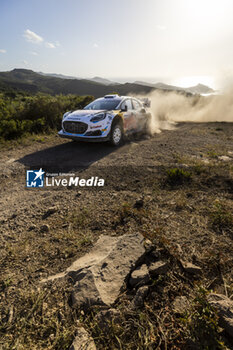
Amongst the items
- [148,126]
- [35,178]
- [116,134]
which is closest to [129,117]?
[116,134]

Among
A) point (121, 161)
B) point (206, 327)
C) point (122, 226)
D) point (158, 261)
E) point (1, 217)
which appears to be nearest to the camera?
point (206, 327)

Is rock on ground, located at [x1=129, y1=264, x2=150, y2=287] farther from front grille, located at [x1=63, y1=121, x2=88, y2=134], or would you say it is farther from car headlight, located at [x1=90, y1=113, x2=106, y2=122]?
car headlight, located at [x1=90, y1=113, x2=106, y2=122]

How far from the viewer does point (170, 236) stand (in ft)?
8.18

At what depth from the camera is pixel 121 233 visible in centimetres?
262

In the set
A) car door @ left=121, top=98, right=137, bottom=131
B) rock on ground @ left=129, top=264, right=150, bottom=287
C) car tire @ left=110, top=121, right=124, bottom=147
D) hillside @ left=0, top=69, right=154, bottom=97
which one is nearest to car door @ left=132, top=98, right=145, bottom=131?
car door @ left=121, top=98, right=137, bottom=131

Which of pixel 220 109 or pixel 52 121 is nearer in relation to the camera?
pixel 52 121

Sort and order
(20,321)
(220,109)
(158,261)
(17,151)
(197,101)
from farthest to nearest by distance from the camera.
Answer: (197,101) → (220,109) → (17,151) → (158,261) → (20,321)

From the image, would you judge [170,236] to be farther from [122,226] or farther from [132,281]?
[132,281]

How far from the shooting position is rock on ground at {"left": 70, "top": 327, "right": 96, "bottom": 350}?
4.50 ft

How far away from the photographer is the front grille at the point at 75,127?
613cm

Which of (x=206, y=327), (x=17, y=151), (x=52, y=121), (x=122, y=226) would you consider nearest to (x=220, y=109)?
(x=52, y=121)

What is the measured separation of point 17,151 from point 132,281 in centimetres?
619

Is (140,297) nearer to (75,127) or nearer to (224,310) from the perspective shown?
(224,310)

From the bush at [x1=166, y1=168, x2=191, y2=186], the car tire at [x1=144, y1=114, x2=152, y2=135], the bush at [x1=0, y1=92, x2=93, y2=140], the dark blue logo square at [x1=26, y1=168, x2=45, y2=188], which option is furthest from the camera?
the car tire at [x1=144, y1=114, x2=152, y2=135]
